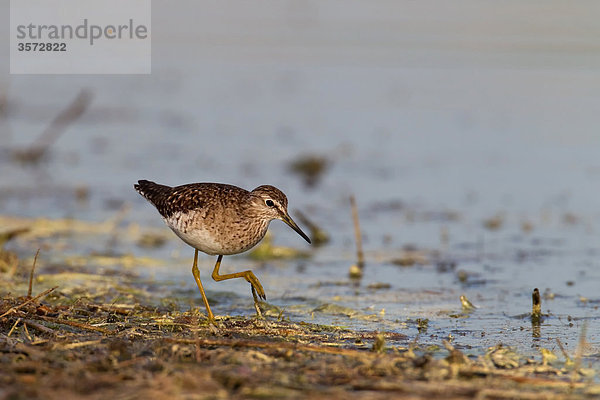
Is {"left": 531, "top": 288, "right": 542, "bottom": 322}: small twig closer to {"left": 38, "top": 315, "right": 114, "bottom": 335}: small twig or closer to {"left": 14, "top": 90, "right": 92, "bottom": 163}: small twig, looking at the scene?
{"left": 38, "top": 315, "right": 114, "bottom": 335}: small twig

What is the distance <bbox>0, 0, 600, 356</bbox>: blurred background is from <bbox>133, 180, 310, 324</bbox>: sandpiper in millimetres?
839

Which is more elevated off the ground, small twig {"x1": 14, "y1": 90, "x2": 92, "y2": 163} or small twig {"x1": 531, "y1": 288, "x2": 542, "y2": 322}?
small twig {"x1": 14, "y1": 90, "x2": 92, "y2": 163}

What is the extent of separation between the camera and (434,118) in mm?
15789

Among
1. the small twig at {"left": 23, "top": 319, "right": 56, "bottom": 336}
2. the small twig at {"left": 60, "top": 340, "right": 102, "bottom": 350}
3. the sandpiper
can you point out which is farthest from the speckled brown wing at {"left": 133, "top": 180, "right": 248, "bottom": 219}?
the small twig at {"left": 60, "top": 340, "right": 102, "bottom": 350}

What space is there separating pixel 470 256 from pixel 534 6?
42.6ft

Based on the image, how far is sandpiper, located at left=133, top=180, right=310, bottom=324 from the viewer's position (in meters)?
7.57

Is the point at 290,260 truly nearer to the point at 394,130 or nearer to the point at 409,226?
the point at 409,226

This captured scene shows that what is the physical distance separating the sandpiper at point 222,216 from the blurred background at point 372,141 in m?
0.84

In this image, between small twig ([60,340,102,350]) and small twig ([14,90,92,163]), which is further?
small twig ([14,90,92,163])

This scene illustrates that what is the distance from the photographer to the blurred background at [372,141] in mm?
9562

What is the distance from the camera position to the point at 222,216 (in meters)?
7.60

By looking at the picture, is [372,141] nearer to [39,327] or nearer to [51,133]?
[51,133]

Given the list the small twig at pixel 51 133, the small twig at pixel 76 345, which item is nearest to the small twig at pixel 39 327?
the small twig at pixel 76 345

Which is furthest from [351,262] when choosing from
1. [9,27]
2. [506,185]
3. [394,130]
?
[9,27]
